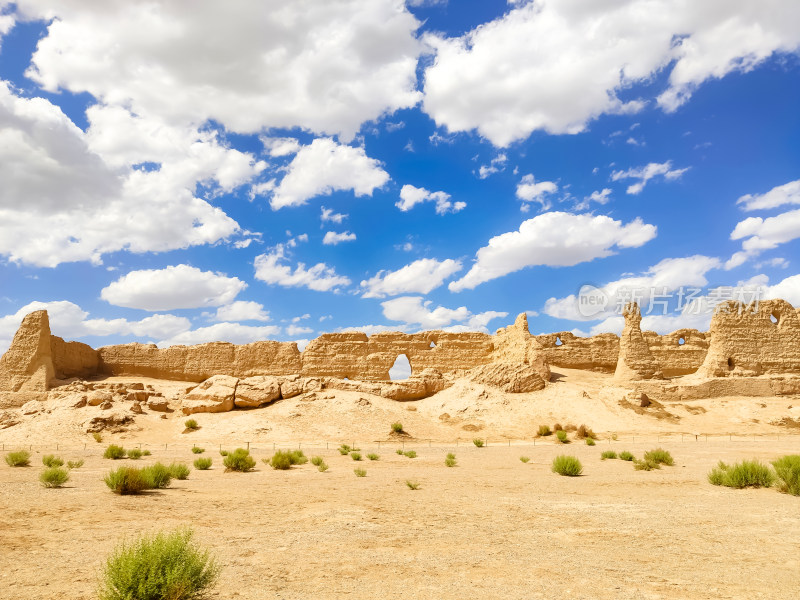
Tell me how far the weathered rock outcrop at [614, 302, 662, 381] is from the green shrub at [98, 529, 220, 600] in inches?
1422

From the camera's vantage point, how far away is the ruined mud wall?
1394 inches

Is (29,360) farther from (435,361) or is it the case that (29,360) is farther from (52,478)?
(52,478)

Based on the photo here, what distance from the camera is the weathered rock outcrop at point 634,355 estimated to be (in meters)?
36.5

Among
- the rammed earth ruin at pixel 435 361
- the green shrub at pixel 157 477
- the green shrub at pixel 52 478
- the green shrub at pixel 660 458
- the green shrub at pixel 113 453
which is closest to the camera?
the green shrub at pixel 52 478

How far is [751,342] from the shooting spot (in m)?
35.8

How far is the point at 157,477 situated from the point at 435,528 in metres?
7.07

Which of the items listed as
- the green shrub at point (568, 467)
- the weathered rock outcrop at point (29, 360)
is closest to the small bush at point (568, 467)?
the green shrub at point (568, 467)

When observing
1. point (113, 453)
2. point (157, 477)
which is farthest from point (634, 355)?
point (157, 477)

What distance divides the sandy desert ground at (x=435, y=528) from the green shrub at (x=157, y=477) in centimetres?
31

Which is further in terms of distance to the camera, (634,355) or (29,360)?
(634,355)

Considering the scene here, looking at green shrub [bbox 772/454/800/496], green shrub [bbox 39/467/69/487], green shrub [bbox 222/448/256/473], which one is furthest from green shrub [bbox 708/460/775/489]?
green shrub [bbox 39/467/69/487]

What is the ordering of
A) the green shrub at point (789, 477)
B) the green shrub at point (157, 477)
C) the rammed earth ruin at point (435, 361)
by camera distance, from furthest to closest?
the rammed earth ruin at point (435, 361)
the green shrub at point (157, 477)
the green shrub at point (789, 477)

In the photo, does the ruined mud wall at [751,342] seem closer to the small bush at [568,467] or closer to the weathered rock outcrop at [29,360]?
the small bush at [568,467]

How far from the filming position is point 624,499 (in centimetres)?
1130
